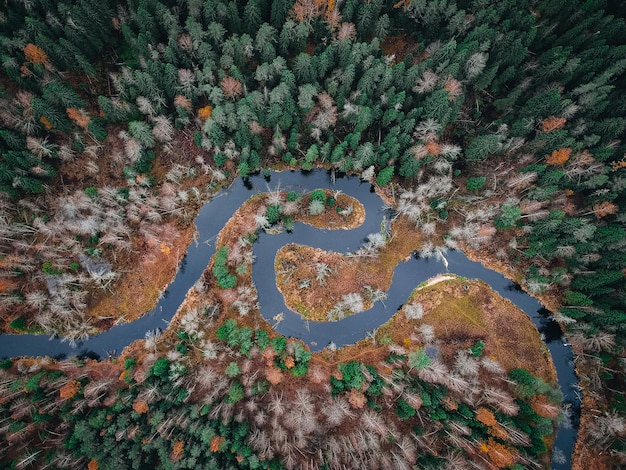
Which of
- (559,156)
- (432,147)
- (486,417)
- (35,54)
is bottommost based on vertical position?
(486,417)

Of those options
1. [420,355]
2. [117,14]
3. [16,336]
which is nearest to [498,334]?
[420,355]

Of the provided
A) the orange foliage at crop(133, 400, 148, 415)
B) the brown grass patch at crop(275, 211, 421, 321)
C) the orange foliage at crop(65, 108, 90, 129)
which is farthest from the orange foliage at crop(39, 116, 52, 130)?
the orange foliage at crop(133, 400, 148, 415)

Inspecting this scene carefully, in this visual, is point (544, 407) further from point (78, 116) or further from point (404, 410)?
point (78, 116)

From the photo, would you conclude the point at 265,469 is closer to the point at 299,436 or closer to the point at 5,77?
the point at 299,436

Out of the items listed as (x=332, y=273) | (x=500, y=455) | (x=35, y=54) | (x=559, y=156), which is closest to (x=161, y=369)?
(x=332, y=273)

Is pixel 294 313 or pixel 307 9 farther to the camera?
pixel 294 313

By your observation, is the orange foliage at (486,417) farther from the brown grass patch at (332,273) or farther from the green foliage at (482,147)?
the green foliage at (482,147)
